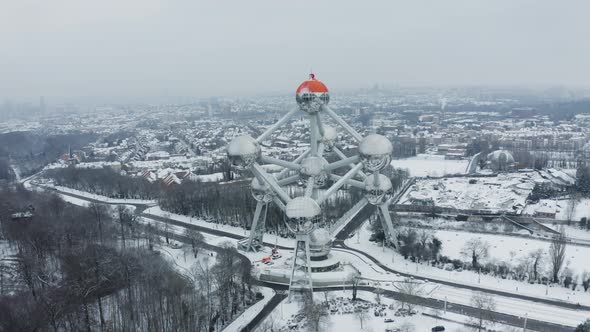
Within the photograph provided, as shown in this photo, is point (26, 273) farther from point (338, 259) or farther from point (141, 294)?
point (338, 259)

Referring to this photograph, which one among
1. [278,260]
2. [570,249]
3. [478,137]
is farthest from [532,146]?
[278,260]

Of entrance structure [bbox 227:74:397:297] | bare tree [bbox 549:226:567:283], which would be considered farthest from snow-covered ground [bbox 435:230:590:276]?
entrance structure [bbox 227:74:397:297]

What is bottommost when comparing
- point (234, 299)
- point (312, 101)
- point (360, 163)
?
point (234, 299)

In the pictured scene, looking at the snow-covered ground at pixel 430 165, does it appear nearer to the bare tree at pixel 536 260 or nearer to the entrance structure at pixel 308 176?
the bare tree at pixel 536 260

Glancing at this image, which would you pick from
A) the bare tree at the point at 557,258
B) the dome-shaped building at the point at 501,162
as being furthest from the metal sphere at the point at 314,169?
the dome-shaped building at the point at 501,162

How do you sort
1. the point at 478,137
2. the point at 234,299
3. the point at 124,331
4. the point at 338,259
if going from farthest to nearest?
the point at 478,137 → the point at 338,259 → the point at 234,299 → the point at 124,331

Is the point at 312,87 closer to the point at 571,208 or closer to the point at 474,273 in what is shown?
the point at 474,273
